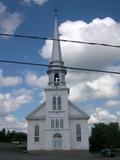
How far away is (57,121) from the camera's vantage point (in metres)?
58.7

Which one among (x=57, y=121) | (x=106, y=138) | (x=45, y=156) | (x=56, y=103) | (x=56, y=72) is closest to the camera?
(x=45, y=156)

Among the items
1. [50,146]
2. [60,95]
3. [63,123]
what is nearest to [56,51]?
[60,95]

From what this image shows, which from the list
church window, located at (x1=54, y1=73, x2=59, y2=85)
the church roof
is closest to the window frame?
the church roof

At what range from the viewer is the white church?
57.9m

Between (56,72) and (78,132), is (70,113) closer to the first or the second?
(78,132)

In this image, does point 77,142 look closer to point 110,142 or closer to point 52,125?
point 52,125

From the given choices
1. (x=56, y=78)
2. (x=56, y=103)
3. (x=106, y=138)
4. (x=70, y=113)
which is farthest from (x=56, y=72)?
(x=106, y=138)

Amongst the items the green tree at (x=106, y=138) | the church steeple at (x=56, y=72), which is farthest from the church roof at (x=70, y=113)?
the green tree at (x=106, y=138)

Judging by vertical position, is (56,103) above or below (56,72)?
below

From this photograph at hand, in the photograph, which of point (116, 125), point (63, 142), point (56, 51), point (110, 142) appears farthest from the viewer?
point (116, 125)

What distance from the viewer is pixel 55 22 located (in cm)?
6378

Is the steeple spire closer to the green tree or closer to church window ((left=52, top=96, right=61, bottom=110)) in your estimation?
church window ((left=52, top=96, right=61, bottom=110))

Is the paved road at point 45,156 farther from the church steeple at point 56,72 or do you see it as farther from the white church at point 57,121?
the church steeple at point 56,72

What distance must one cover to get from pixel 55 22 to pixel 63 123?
1943 cm
